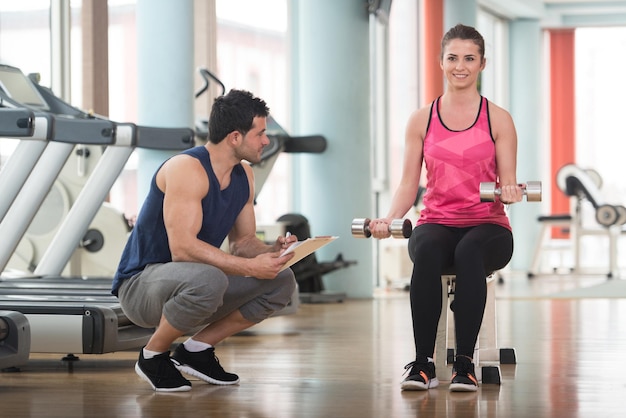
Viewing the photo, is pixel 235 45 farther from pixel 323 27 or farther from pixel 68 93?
pixel 68 93

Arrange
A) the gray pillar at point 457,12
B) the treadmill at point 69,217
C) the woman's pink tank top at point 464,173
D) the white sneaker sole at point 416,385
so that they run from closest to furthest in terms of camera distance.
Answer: the white sneaker sole at point 416,385, the woman's pink tank top at point 464,173, the treadmill at point 69,217, the gray pillar at point 457,12

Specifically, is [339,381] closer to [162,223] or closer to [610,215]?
[162,223]

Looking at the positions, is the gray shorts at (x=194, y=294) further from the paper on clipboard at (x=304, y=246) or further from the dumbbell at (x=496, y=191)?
the dumbbell at (x=496, y=191)

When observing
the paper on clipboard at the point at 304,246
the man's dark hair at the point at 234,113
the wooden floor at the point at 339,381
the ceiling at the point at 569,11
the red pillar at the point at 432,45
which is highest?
the ceiling at the point at 569,11

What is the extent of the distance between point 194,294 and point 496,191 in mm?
805

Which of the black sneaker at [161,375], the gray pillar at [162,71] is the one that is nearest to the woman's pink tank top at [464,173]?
the black sneaker at [161,375]

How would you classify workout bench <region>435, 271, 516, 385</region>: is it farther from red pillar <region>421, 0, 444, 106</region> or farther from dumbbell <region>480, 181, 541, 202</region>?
red pillar <region>421, 0, 444, 106</region>

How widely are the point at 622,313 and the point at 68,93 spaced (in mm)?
3383

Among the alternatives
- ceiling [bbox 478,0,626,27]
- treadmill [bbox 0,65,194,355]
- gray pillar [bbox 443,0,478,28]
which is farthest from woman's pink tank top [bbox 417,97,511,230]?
ceiling [bbox 478,0,626,27]

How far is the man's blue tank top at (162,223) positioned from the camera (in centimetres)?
279

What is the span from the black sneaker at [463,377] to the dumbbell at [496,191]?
0.44 meters

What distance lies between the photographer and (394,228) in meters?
2.73

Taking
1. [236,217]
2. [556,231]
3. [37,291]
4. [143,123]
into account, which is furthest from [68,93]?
[556,231]

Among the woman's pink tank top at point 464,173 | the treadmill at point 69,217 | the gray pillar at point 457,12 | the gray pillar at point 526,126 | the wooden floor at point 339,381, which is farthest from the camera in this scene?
the gray pillar at point 526,126
